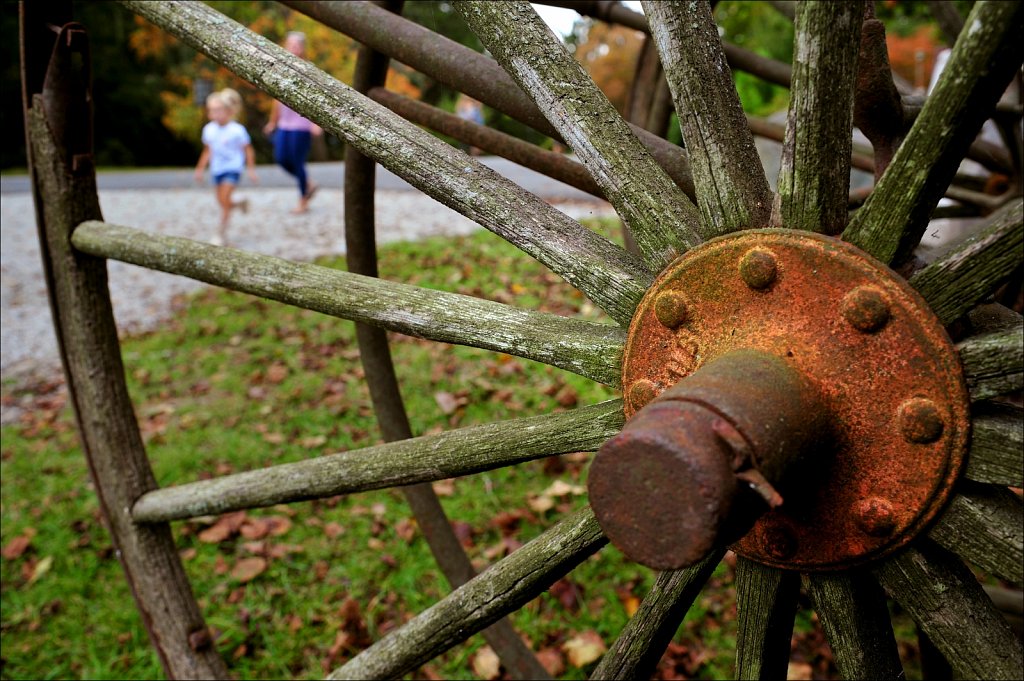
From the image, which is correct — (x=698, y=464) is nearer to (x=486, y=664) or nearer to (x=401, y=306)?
(x=401, y=306)

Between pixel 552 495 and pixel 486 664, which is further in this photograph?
pixel 552 495

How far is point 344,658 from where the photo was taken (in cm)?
229

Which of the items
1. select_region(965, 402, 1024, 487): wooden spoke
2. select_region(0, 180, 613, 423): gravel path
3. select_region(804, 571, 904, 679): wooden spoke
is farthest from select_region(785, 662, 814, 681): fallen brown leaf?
select_region(0, 180, 613, 423): gravel path

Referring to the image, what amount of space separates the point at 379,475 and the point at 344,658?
1.23m

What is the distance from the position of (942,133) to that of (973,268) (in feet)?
0.44

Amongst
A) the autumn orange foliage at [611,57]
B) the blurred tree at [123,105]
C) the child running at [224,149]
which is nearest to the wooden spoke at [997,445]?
the child running at [224,149]

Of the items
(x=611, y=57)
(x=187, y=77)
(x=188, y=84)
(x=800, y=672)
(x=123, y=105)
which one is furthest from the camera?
(x=188, y=84)

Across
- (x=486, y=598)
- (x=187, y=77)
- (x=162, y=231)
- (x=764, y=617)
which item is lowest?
(x=187, y=77)

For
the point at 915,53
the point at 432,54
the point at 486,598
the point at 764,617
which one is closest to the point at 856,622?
the point at 764,617

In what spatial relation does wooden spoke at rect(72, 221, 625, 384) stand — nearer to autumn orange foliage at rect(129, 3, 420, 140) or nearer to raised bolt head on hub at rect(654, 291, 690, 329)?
raised bolt head on hub at rect(654, 291, 690, 329)

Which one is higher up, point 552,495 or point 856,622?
point 856,622

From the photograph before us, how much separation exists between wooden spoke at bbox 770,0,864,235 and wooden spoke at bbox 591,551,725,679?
1.50 feet

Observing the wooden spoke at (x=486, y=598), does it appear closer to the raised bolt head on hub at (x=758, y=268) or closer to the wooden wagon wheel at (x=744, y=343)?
the wooden wagon wheel at (x=744, y=343)

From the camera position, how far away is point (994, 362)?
2.68 ft
